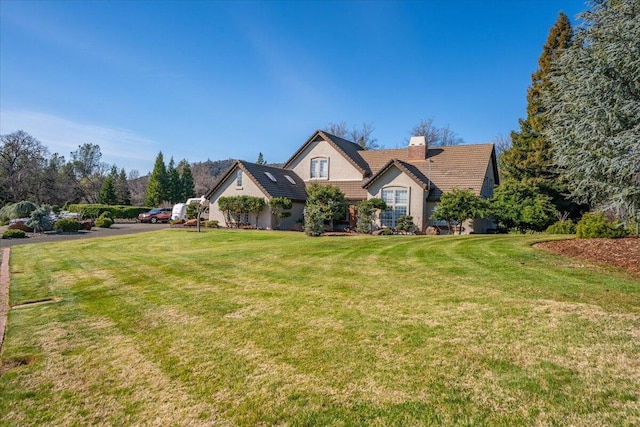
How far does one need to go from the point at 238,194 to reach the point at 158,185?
4270cm

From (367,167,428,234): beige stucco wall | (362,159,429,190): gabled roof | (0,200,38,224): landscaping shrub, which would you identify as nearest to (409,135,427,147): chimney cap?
(362,159,429,190): gabled roof

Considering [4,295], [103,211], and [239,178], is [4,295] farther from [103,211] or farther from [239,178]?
[103,211]

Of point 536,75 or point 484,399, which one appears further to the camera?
point 536,75

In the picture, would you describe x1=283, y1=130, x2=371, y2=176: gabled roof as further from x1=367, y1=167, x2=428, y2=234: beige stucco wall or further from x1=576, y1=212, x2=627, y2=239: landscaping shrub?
x1=576, y1=212, x2=627, y2=239: landscaping shrub

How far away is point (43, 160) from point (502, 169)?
190 ft

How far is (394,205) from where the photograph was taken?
25.1m

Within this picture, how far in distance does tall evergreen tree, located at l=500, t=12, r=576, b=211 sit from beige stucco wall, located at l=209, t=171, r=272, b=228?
18.6 meters

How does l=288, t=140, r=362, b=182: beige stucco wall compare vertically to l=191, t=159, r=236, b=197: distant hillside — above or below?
below

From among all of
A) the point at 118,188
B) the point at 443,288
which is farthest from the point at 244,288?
the point at 118,188

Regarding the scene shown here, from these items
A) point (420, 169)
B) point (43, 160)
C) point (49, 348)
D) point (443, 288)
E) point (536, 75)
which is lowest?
point (49, 348)

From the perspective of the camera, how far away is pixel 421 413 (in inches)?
133

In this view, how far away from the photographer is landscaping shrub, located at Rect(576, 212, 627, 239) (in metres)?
13.2

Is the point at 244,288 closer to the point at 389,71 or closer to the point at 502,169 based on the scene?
the point at 389,71

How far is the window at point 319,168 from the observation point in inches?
1217
